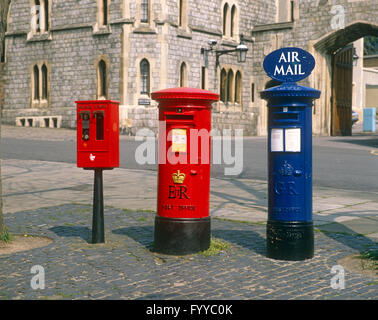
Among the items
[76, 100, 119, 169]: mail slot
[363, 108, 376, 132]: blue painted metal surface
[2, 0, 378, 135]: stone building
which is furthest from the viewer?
[363, 108, 376, 132]: blue painted metal surface

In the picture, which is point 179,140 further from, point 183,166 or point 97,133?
point 97,133


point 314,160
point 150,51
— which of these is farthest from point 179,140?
point 150,51

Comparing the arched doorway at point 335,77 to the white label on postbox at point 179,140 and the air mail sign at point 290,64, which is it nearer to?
the air mail sign at point 290,64

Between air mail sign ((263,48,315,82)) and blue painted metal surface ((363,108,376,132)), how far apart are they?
30.5 meters

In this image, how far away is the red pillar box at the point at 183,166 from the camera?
552 cm

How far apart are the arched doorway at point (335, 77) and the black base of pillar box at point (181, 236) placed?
2397 cm

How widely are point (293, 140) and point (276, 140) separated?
0.16 m

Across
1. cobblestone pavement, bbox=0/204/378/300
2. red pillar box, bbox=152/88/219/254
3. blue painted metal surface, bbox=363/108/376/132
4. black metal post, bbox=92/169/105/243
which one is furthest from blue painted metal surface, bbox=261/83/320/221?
blue painted metal surface, bbox=363/108/376/132

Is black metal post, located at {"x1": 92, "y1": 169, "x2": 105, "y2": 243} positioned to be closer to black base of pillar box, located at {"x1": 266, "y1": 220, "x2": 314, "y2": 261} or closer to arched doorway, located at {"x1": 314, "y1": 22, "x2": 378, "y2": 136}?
black base of pillar box, located at {"x1": 266, "y1": 220, "x2": 314, "y2": 261}

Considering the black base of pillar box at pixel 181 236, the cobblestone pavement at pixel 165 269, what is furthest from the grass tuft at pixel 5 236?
the black base of pillar box at pixel 181 236

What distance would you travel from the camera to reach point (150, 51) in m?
26.5

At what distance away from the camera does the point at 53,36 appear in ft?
95.0

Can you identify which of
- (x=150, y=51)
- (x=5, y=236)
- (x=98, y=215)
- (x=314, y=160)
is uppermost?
(x=150, y=51)

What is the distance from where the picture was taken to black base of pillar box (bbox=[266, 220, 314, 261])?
5363 millimetres
